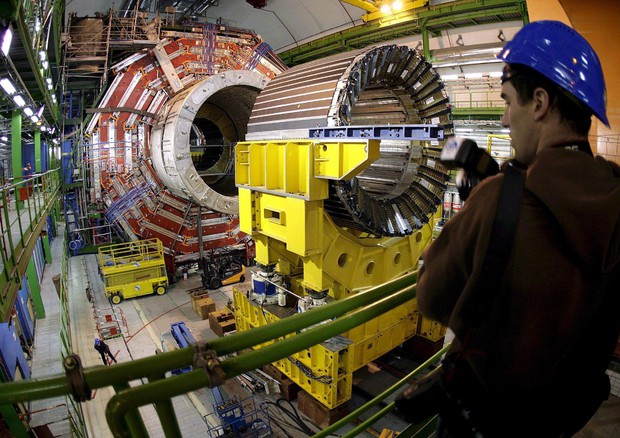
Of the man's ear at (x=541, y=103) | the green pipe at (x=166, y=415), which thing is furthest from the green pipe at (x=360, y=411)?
the man's ear at (x=541, y=103)

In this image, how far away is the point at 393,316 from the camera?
14.7 ft

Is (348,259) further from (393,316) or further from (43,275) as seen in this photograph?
(43,275)

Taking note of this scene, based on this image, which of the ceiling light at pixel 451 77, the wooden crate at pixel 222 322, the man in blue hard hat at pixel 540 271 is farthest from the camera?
the ceiling light at pixel 451 77

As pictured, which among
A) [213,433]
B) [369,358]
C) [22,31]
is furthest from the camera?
[369,358]

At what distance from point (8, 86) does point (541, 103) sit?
5.78 m

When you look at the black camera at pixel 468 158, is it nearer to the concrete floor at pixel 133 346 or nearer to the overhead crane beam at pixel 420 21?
the concrete floor at pixel 133 346

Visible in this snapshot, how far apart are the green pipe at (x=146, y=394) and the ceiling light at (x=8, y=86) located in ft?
16.0

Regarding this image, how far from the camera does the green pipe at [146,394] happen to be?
1021mm

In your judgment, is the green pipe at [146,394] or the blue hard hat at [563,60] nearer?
the blue hard hat at [563,60]

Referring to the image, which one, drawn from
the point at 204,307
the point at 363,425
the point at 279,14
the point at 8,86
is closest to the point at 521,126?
the point at 363,425

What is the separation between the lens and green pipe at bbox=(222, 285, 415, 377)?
1.16 metres

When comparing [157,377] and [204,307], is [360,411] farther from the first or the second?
[204,307]

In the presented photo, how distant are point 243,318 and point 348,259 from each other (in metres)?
1.75

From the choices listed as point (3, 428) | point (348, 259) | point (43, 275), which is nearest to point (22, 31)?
point (3, 428)
